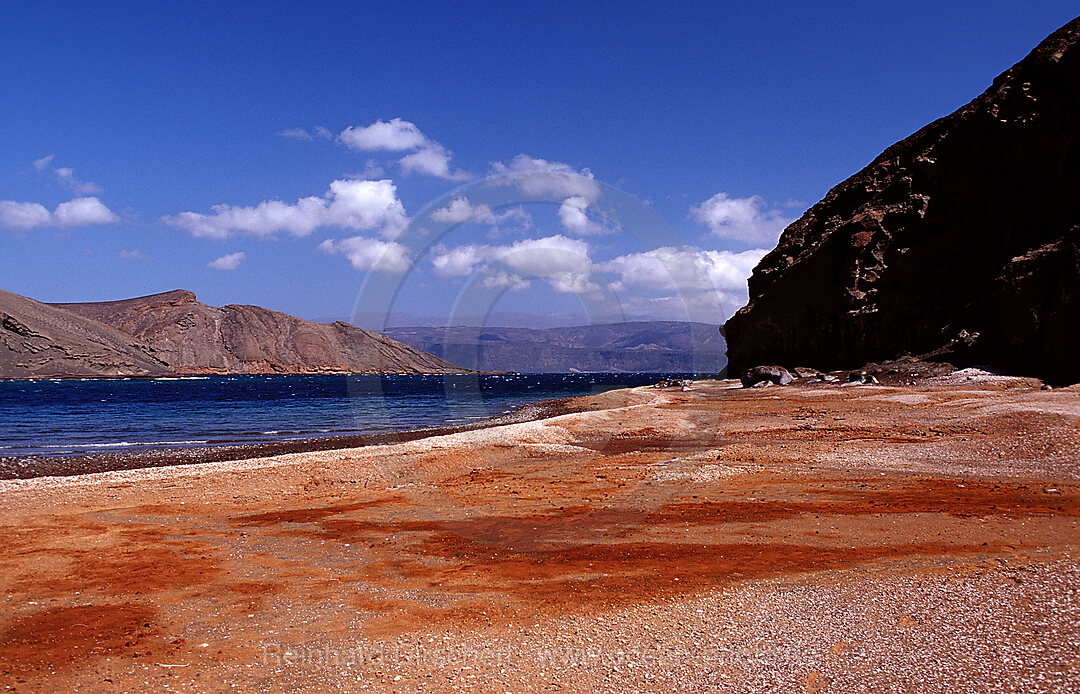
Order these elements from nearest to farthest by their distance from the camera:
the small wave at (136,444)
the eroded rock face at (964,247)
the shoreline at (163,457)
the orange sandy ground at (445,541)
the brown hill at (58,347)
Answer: the orange sandy ground at (445,541) < the shoreline at (163,457) < the small wave at (136,444) < the eroded rock face at (964,247) < the brown hill at (58,347)

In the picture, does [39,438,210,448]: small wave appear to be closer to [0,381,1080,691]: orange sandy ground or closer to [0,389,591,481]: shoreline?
[0,389,591,481]: shoreline

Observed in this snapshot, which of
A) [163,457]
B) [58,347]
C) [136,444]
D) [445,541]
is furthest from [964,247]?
[58,347]

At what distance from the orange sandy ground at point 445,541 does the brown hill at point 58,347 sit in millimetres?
180873

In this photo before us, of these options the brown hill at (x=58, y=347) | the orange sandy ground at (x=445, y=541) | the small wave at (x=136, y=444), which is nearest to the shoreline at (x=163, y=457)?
the small wave at (x=136, y=444)

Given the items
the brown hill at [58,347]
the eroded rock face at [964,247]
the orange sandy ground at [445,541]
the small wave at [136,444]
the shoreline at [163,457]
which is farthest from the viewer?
the brown hill at [58,347]

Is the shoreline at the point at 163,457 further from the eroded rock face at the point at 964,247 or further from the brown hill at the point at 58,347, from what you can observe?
the brown hill at the point at 58,347

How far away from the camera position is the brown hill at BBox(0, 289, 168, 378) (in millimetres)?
161000

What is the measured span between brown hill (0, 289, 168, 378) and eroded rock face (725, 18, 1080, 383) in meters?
178

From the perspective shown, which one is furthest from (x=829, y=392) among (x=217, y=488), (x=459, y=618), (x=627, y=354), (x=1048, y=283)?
(x=627, y=354)

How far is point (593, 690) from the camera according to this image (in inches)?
227

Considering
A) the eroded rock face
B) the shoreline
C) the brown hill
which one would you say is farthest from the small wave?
the brown hill

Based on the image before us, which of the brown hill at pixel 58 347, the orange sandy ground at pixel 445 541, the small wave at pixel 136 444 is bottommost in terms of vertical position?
the small wave at pixel 136 444

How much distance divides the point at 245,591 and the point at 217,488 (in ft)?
33.9

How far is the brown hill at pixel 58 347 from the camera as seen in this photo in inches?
6339
